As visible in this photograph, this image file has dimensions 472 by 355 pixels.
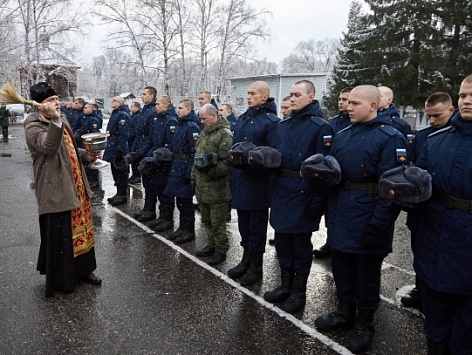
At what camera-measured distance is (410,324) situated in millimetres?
3822

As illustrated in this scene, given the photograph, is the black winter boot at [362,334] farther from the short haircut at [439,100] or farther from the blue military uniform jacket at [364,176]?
the short haircut at [439,100]

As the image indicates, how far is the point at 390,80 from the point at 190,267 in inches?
705

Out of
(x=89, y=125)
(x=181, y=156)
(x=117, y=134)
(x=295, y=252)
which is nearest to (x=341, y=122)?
(x=295, y=252)

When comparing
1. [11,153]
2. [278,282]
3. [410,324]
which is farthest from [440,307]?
[11,153]

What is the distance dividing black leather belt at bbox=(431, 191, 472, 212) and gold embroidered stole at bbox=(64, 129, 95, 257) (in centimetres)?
345

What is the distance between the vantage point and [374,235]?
10.3 feet

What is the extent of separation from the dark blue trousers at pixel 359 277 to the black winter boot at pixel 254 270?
121 cm

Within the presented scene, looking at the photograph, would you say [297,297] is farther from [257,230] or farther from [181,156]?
[181,156]

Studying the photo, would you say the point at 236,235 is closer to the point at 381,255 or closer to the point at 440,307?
the point at 381,255

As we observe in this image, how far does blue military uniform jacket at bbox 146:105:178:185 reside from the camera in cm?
635

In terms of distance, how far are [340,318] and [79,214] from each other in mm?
2866

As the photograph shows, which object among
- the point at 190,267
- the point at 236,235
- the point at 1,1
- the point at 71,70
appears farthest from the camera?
the point at 71,70

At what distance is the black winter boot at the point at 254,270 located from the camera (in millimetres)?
4672

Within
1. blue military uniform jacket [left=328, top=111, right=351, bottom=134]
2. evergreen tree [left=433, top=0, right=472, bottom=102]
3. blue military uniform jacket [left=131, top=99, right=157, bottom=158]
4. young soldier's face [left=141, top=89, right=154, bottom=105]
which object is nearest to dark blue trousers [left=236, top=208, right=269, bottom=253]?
blue military uniform jacket [left=328, top=111, right=351, bottom=134]
